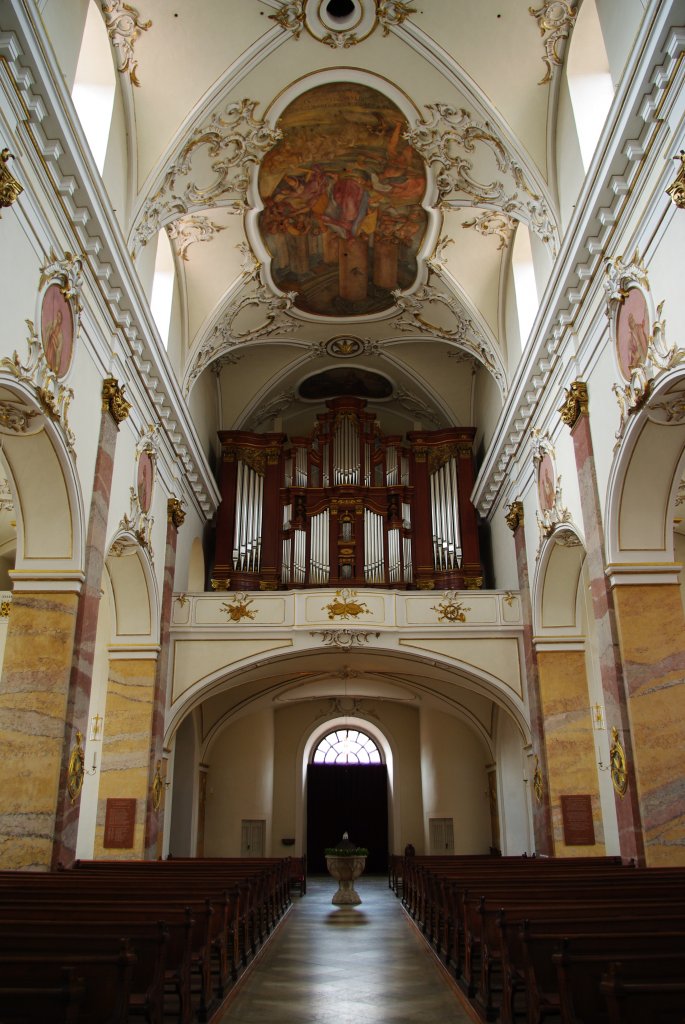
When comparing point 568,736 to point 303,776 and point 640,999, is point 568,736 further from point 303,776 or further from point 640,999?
point 640,999

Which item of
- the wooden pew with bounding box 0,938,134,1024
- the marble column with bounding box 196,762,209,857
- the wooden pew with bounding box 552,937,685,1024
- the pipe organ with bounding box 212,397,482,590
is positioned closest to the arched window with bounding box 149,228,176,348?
the pipe organ with bounding box 212,397,482,590

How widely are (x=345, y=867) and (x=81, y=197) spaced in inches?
444

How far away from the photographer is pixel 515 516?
595 inches

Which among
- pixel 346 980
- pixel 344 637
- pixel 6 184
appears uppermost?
pixel 6 184

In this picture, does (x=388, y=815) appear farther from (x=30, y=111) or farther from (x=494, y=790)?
(x=30, y=111)

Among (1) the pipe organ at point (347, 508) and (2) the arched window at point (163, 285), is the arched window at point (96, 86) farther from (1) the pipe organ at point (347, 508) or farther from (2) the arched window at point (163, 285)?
(1) the pipe organ at point (347, 508)

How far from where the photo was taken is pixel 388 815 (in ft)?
75.6

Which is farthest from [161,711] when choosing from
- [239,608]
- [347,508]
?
[347,508]

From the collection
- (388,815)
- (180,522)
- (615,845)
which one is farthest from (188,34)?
(388,815)

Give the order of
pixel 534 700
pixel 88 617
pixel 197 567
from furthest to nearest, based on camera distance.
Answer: pixel 197 567 → pixel 534 700 → pixel 88 617

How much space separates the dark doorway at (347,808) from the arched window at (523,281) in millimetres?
13884

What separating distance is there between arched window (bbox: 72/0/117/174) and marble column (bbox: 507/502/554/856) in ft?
29.1

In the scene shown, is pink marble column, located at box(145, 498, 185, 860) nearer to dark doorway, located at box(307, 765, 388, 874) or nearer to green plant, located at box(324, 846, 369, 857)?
green plant, located at box(324, 846, 369, 857)

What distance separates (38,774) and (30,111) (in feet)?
22.8
